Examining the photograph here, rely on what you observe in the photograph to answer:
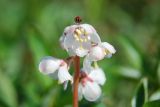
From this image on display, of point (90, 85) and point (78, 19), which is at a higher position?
point (78, 19)

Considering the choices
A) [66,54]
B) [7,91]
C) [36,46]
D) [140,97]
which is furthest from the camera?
[66,54]

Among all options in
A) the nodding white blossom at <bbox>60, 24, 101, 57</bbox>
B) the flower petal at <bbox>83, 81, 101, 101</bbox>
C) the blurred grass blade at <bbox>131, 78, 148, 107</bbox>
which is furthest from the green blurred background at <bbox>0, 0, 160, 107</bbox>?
the nodding white blossom at <bbox>60, 24, 101, 57</bbox>

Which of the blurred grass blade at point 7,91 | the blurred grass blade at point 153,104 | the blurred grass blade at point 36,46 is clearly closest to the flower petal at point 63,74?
the blurred grass blade at point 153,104

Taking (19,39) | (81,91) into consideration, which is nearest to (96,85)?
(81,91)

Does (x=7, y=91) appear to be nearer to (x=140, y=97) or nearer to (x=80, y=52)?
(x=140, y=97)

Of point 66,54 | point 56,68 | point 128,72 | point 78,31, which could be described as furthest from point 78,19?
point 66,54

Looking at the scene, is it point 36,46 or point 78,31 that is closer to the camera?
point 78,31

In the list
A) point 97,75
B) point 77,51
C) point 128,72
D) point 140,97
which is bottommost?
point 128,72
